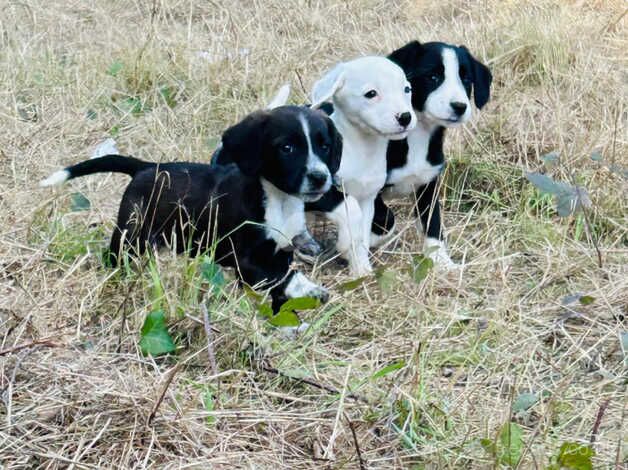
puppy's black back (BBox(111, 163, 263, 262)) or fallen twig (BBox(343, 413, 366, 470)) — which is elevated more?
fallen twig (BBox(343, 413, 366, 470))

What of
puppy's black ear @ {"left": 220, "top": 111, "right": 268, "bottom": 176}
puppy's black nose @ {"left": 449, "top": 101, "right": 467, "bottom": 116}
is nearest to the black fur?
puppy's black nose @ {"left": 449, "top": 101, "right": 467, "bottom": 116}

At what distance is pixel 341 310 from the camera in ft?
12.0

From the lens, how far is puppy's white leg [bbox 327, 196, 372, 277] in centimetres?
402

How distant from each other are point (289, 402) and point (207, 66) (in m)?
3.36

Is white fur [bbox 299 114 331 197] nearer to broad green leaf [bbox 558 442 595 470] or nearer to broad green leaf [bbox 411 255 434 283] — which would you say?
broad green leaf [bbox 411 255 434 283]

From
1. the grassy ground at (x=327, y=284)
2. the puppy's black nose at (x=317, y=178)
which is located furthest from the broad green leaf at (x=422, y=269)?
the puppy's black nose at (x=317, y=178)

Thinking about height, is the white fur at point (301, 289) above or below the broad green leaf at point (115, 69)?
above

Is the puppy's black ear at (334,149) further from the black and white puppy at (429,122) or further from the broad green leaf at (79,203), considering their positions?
the broad green leaf at (79,203)

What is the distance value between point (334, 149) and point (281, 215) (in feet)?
1.00

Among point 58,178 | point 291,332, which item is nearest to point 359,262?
point 291,332

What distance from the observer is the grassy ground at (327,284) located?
270 centimetres

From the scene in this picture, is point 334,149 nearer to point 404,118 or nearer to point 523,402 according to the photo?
point 404,118

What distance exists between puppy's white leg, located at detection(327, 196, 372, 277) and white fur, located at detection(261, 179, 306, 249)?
28 cm

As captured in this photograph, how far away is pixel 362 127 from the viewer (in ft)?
13.8
